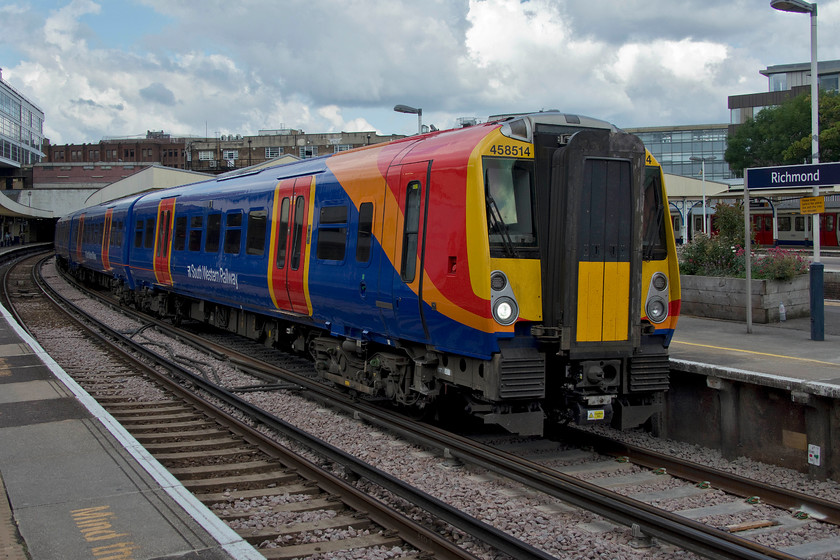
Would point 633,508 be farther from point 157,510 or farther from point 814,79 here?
point 814,79

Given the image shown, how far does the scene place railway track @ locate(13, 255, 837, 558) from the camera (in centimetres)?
528

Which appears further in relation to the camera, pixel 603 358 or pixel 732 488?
pixel 603 358

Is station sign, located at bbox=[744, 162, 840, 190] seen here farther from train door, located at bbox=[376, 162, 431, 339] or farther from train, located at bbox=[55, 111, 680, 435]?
train door, located at bbox=[376, 162, 431, 339]

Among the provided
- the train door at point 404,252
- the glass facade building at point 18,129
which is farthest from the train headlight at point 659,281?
the glass facade building at point 18,129

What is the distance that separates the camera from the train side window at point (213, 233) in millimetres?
14212

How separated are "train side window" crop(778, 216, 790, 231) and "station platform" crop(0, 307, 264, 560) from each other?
43.1 m

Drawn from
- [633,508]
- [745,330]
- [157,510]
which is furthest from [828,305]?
[157,510]

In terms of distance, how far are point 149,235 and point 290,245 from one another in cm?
980

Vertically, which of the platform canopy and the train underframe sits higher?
the platform canopy

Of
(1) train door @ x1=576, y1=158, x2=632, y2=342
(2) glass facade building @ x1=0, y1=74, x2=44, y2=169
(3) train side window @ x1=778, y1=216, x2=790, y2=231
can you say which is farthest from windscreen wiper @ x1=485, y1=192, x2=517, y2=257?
(2) glass facade building @ x1=0, y1=74, x2=44, y2=169

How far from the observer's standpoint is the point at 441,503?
599 cm

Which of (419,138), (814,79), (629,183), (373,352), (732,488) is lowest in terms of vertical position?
(732,488)

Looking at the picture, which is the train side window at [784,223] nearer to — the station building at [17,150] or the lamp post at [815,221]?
the lamp post at [815,221]

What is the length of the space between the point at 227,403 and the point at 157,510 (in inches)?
201
